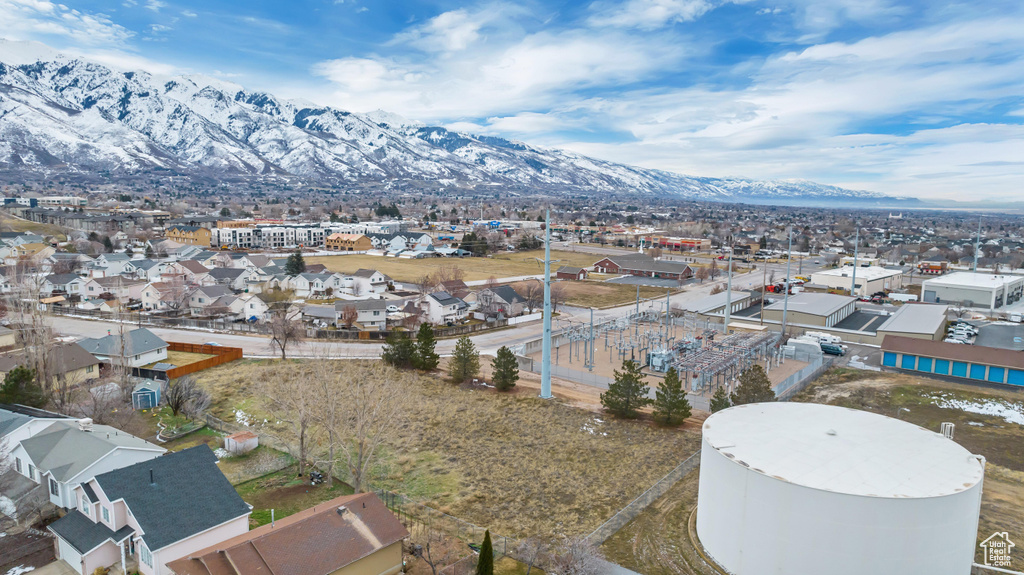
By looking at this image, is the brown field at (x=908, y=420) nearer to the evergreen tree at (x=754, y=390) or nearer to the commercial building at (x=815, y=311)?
the evergreen tree at (x=754, y=390)

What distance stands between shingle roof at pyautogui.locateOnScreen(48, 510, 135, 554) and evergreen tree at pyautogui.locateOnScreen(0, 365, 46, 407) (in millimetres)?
11999

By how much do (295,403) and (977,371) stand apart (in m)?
37.0

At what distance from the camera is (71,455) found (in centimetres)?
1842

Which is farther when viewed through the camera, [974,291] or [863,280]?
[863,280]

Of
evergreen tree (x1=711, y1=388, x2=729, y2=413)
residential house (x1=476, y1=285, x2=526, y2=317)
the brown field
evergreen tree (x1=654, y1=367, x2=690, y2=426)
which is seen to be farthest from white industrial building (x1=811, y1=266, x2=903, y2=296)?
evergreen tree (x1=654, y1=367, x2=690, y2=426)

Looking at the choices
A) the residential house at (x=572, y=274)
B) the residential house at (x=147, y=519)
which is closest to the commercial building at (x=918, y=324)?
the residential house at (x=572, y=274)

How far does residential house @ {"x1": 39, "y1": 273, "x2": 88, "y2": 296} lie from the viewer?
54.8 metres

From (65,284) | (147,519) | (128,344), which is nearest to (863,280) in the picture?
(128,344)

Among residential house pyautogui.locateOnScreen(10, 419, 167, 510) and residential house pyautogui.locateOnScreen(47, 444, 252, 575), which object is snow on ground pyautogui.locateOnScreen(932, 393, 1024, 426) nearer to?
residential house pyautogui.locateOnScreen(47, 444, 252, 575)

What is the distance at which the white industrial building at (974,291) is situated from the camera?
183 ft

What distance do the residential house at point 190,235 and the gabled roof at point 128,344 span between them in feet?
217

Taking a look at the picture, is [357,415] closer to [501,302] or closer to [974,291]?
[501,302]

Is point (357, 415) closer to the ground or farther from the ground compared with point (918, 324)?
closer to the ground

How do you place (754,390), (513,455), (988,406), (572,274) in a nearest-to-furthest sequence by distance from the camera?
(513,455), (754,390), (988,406), (572,274)
